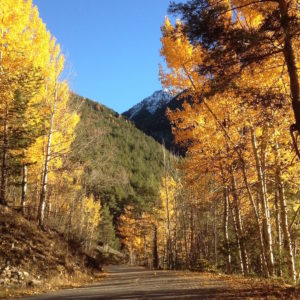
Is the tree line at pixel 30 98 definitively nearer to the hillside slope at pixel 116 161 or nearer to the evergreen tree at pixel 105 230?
the hillside slope at pixel 116 161

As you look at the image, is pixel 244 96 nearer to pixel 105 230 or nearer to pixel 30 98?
pixel 30 98

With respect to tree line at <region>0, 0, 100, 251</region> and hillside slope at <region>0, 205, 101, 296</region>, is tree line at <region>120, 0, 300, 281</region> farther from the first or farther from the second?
hillside slope at <region>0, 205, 101, 296</region>

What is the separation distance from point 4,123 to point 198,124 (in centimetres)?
923

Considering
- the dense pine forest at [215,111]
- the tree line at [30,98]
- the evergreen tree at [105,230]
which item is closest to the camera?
the dense pine forest at [215,111]

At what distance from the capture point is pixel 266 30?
6.26m

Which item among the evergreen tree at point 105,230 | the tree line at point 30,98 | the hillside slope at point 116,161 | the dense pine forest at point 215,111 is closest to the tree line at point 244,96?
the dense pine forest at point 215,111

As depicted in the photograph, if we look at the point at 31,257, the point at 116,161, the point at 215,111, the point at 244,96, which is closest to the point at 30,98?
the point at 31,257

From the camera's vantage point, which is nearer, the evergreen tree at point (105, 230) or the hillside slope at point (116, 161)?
the hillside slope at point (116, 161)

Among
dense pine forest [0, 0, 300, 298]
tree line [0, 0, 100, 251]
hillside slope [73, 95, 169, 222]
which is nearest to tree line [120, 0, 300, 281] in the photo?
dense pine forest [0, 0, 300, 298]

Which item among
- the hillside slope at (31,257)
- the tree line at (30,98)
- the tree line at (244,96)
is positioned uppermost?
the tree line at (30,98)

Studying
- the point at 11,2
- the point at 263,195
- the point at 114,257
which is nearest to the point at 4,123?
the point at 11,2

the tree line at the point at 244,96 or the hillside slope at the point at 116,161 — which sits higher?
the hillside slope at the point at 116,161

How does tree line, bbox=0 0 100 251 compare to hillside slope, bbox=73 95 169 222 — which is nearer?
tree line, bbox=0 0 100 251

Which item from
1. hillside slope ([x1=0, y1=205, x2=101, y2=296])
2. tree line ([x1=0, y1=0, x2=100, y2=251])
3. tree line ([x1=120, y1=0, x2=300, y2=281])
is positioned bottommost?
hillside slope ([x1=0, y1=205, x2=101, y2=296])
